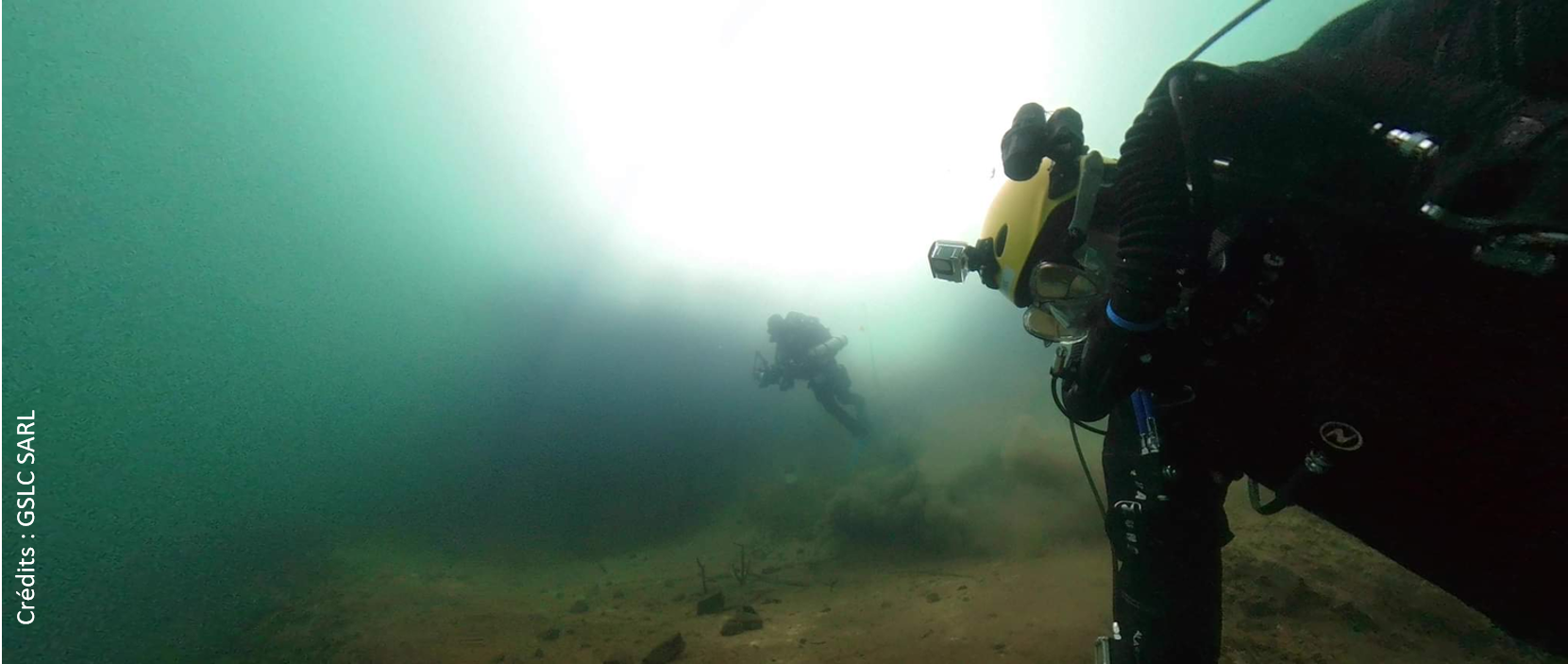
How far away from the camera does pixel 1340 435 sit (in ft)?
5.69

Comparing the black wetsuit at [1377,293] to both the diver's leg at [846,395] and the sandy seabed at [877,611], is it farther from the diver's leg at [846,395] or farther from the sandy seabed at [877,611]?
the diver's leg at [846,395]

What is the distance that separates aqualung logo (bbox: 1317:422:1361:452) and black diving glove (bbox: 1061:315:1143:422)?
0.54 metres

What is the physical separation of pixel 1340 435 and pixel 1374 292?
1.50ft

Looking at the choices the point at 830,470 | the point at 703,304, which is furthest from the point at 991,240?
the point at 703,304

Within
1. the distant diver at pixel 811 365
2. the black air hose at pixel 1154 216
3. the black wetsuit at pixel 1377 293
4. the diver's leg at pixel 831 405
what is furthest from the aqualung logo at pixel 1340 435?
the diver's leg at pixel 831 405

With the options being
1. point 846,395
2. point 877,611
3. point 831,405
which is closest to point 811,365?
point 831,405

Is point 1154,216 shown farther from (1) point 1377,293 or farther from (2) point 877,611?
(2) point 877,611

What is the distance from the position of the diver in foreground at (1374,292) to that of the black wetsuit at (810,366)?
1300 centimetres

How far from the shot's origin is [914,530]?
9758 mm

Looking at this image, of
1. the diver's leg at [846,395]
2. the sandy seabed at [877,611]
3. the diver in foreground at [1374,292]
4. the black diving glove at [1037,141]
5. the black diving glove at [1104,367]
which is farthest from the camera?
the diver's leg at [846,395]

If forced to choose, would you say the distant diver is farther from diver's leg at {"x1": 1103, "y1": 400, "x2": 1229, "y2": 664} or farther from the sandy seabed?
diver's leg at {"x1": 1103, "y1": 400, "x2": 1229, "y2": 664}

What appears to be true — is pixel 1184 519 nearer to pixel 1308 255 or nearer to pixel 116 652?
pixel 1308 255

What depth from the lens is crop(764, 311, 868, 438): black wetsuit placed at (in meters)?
15.2

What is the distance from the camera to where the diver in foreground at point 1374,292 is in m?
1.35
